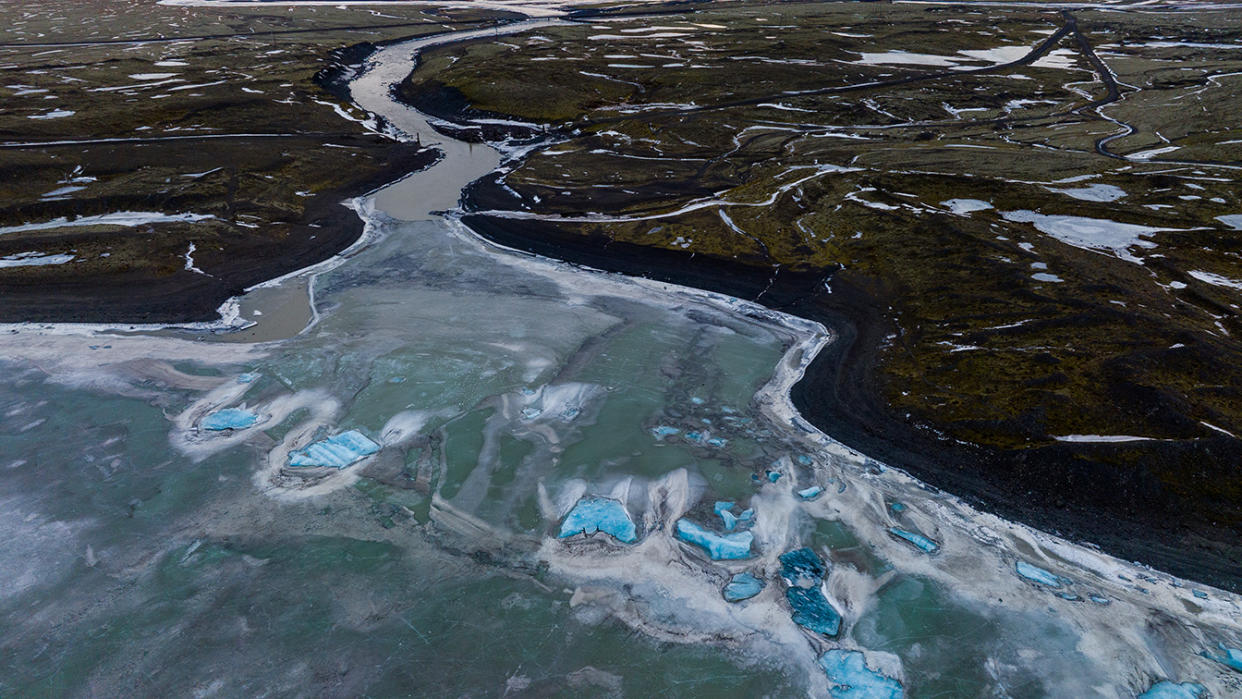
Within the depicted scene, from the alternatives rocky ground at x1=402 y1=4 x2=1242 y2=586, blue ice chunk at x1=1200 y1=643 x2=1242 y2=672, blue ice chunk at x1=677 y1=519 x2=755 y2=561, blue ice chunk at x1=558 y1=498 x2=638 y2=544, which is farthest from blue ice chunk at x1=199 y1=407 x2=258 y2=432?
blue ice chunk at x1=1200 y1=643 x2=1242 y2=672

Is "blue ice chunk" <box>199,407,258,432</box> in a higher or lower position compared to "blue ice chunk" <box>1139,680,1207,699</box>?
lower

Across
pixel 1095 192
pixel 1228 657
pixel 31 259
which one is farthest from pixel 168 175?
pixel 1095 192

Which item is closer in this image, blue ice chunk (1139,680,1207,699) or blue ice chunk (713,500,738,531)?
blue ice chunk (1139,680,1207,699)

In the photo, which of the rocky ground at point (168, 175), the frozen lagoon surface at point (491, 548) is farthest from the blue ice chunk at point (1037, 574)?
the rocky ground at point (168, 175)

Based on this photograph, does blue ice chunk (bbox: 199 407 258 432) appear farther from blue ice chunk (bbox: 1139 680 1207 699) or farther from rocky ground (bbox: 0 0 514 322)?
blue ice chunk (bbox: 1139 680 1207 699)

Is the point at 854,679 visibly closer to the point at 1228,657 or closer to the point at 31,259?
the point at 1228,657

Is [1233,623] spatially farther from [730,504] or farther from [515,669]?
[515,669]
